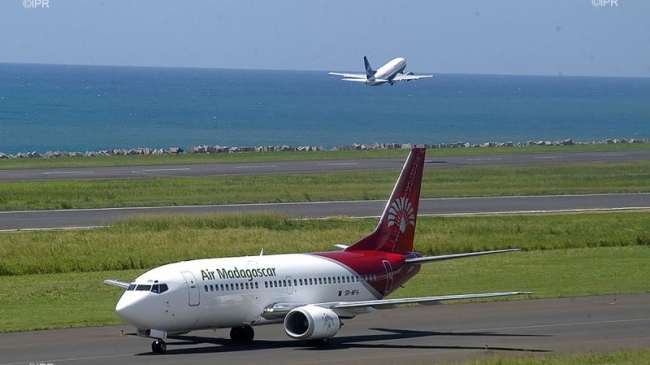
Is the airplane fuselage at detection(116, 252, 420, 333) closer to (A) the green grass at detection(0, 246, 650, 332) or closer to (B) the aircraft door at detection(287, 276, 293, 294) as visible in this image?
(B) the aircraft door at detection(287, 276, 293, 294)

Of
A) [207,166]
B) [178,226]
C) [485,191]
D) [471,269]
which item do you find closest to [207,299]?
[471,269]

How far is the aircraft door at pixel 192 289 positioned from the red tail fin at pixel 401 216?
26.1ft

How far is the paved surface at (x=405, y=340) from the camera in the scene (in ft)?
107

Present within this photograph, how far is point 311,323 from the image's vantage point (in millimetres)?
33906

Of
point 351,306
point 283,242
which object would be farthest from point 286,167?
point 351,306

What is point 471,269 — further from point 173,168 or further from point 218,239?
point 173,168

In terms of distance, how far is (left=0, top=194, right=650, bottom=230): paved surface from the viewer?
71.6 metres

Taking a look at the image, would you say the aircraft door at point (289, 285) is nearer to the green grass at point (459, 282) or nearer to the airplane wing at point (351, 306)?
the airplane wing at point (351, 306)

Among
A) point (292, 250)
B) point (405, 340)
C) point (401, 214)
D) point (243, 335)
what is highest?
point (401, 214)

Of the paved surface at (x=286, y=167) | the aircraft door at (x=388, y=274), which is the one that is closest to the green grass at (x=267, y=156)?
the paved surface at (x=286, y=167)

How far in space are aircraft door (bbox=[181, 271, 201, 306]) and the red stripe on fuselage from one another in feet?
19.6

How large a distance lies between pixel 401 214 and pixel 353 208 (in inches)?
1559

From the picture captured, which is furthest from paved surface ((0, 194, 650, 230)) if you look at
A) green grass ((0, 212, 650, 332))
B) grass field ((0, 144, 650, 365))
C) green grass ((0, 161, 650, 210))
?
green grass ((0, 212, 650, 332))

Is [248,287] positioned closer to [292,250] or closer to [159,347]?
[159,347]
